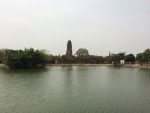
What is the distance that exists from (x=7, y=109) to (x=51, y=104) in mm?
3443

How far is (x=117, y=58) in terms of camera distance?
106 metres

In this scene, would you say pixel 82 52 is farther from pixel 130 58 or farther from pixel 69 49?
pixel 130 58

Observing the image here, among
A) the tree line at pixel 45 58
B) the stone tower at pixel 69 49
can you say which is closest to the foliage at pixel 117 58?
the tree line at pixel 45 58

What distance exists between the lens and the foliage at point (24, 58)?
71125 mm

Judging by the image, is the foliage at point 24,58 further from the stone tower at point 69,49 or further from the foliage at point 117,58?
the stone tower at point 69,49

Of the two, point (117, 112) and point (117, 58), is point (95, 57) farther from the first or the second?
point (117, 112)

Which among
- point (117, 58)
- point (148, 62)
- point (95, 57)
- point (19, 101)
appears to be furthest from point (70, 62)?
point (19, 101)

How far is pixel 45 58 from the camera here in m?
82.6

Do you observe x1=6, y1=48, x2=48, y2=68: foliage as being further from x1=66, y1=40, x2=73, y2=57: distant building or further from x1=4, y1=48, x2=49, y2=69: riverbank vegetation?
x1=66, y1=40, x2=73, y2=57: distant building

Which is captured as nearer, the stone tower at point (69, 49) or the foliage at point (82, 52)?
the stone tower at point (69, 49)

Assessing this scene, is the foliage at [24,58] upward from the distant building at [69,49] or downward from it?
downward

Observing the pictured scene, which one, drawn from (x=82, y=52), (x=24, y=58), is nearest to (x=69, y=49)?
(x=82, y=52)

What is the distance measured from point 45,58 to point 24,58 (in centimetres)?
1133

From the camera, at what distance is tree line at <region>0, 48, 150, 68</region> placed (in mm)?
71781
